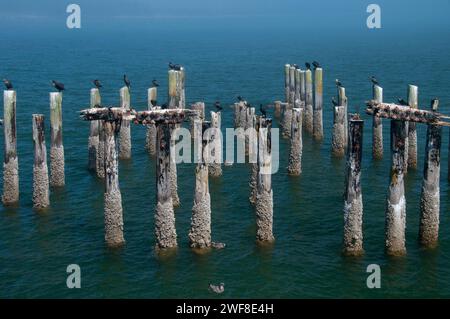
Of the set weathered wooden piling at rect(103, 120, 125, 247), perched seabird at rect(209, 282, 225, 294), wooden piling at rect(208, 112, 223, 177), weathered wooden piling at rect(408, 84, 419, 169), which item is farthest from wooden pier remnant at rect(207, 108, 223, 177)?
perched seabird at rect(209, 282, 225, 294)

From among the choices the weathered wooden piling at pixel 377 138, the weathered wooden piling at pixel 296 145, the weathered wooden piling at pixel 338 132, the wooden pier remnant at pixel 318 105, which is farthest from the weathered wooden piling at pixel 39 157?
the wooden pier remnant at pixel 318 105

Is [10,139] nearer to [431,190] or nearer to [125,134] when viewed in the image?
[125,134]

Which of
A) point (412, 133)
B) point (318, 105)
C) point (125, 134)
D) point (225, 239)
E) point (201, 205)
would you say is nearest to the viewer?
point (201, 205)

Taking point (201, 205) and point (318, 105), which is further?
point (318, 105)

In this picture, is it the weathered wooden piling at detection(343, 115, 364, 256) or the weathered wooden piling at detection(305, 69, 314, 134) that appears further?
the weathered wooden piling at detection(305, 69, 314, 134)

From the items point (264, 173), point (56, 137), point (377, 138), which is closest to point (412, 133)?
point (377, 138)

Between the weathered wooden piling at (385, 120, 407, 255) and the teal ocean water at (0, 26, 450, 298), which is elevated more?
the weathered wooden piling at (385, 120, 407, 255)

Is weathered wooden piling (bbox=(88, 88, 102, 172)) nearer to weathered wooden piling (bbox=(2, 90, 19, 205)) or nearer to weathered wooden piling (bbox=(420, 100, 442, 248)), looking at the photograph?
weathered wooden piling (bbox=(2, 90, 19, 205))
